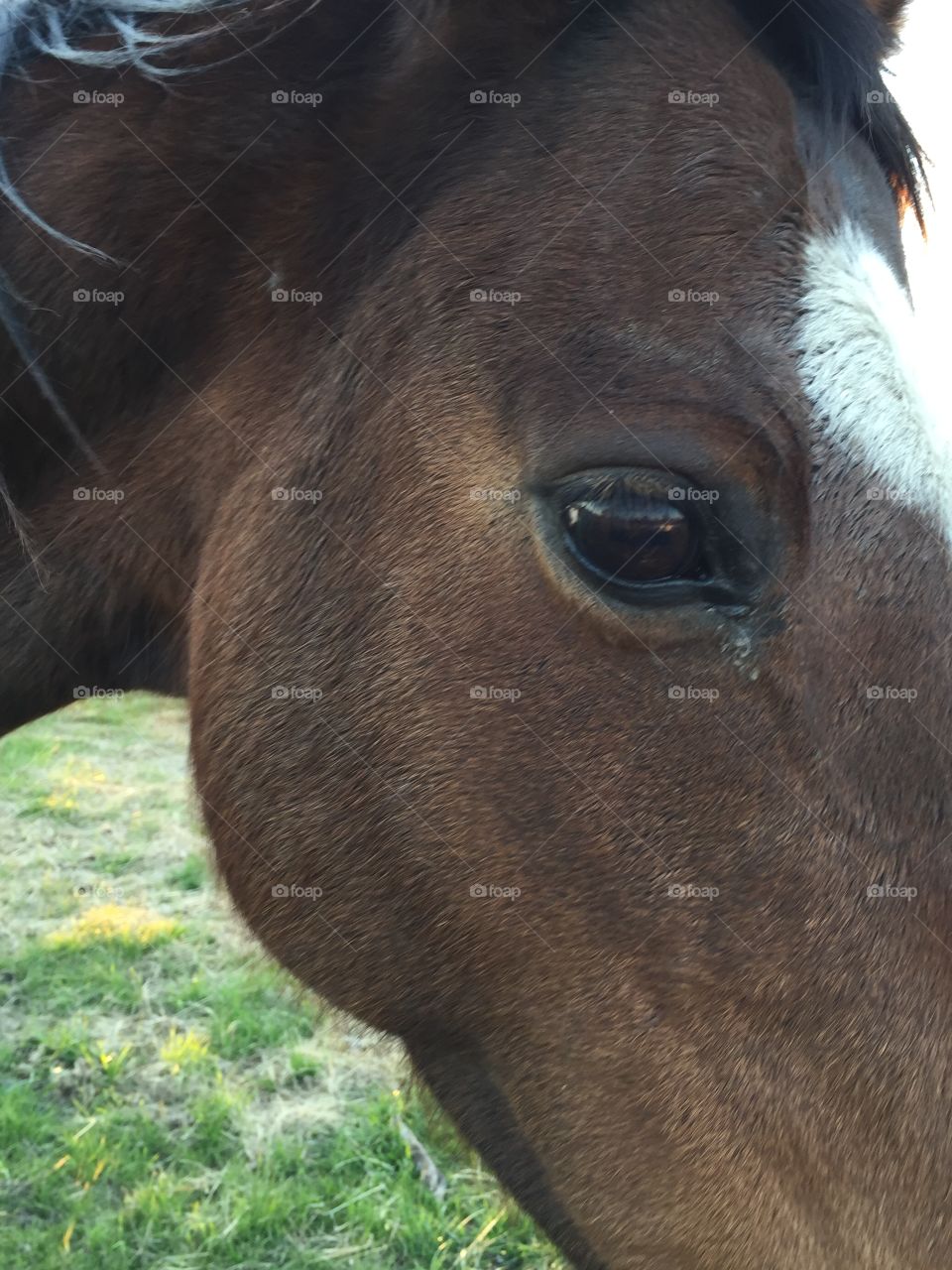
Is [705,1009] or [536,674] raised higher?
[536,674]

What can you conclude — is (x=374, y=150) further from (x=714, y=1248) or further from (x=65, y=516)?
(x=714, y=1248)

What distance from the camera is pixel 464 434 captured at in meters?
1.59

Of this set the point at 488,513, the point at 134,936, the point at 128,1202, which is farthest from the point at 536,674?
the point at 134,936

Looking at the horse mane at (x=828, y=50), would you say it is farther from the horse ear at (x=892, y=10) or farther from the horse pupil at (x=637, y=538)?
the horse pupil at (x=637, y=538)

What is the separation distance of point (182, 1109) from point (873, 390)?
3.34m

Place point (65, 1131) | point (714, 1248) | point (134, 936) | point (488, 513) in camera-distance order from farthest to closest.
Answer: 1. point (134, 936)
2. point (65, 1131)
3. point (488, 513)
4. point (714, 1248)

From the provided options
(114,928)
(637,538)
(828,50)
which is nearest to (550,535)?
(637,538)

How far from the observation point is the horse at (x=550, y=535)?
142 centimetres

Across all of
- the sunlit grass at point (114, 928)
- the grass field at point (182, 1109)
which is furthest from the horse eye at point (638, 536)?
the sunlit grass at point (114, 928)

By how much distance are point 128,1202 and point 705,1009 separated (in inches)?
102

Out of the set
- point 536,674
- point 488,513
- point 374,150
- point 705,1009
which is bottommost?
point 705,1009

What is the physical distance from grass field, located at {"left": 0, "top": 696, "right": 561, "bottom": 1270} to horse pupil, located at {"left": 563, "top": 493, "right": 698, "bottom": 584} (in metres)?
0.91

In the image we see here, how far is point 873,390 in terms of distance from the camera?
145cm

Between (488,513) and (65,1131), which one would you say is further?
(65,1131)
